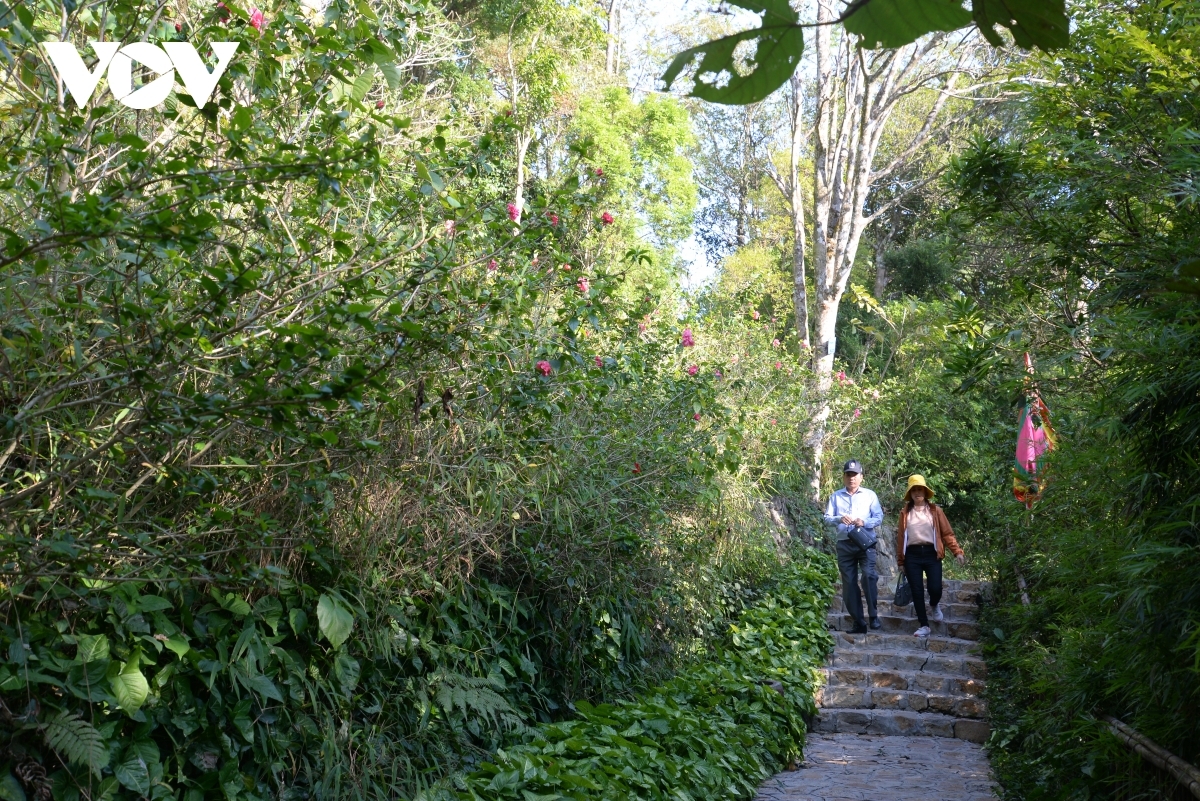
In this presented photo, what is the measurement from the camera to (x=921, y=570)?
382 inches

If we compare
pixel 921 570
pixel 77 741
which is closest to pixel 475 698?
pixel 77 741

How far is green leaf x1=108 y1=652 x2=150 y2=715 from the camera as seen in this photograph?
126 inches

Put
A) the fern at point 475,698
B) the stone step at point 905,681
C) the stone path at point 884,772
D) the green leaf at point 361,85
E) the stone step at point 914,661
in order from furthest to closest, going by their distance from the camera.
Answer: the stone step at point 914,661
the stone step at point 905,681
the stone path at point 884,772
the fern at point 475,698
the green leaf at point 361,85

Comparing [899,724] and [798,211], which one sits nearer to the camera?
[899,724]

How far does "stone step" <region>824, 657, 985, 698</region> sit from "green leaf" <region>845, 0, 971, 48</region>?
27.8 ft

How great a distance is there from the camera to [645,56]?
2400 cm

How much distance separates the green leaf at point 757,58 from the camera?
0.81 metres

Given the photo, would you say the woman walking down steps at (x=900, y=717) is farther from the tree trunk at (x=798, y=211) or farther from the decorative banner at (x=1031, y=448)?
the tree trunk at (x=798, y=211)

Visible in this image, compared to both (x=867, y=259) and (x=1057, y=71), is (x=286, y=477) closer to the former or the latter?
(x=1057, y=71)

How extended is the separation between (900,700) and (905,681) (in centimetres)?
29

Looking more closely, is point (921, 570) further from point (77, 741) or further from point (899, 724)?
point (77, 741)

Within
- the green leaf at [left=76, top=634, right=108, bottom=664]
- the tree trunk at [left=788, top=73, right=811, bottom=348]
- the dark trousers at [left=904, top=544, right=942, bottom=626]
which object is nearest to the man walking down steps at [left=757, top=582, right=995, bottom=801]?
the dark trousers at [left=904, top=544, right=942, bottom=626]

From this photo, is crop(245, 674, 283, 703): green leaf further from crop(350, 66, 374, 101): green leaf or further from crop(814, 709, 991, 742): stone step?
crop(814, 709, 991, 742): stone step

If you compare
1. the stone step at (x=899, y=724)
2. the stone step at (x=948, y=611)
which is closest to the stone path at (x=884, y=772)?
the stone step at (x=899, y=724)
